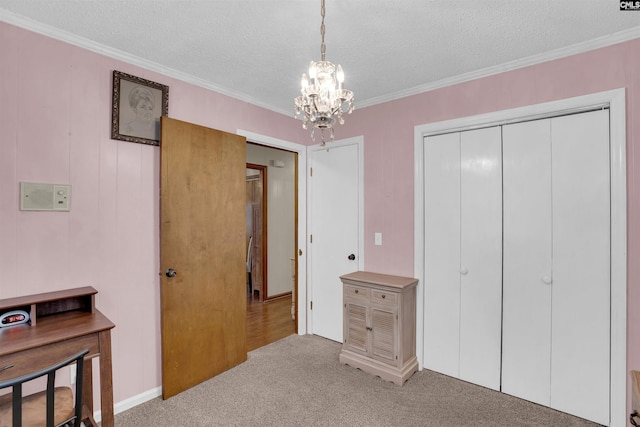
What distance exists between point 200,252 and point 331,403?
5.07 ft

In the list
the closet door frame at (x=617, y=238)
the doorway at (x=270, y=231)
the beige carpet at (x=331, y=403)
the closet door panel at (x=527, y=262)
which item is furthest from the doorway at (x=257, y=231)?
the closet door frame at (x=617, y=238)

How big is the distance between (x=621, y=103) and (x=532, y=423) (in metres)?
2.17

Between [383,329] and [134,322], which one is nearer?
[134,322]

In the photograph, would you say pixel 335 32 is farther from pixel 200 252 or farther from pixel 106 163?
pixel 200 252

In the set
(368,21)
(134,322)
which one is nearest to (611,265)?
(368,21)

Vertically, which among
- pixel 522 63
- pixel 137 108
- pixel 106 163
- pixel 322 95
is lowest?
pixel 106 163

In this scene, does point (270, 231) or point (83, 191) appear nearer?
point (83, 191)

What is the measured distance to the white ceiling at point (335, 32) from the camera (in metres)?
1.82

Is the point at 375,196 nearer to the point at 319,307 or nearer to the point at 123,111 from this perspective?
the point at 319,307

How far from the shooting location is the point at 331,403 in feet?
7.92

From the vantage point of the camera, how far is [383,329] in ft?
9.26

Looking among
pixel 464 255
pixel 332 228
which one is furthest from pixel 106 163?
pixel 464 255

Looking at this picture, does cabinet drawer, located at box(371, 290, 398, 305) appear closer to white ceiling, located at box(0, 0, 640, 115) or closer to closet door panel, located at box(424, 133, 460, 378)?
closet door panel, located at box(424, 133, 460, 378)

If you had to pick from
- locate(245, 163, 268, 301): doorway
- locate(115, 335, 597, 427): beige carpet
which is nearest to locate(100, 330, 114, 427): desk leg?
locate(115, 335, 597, 427): beige carpet
